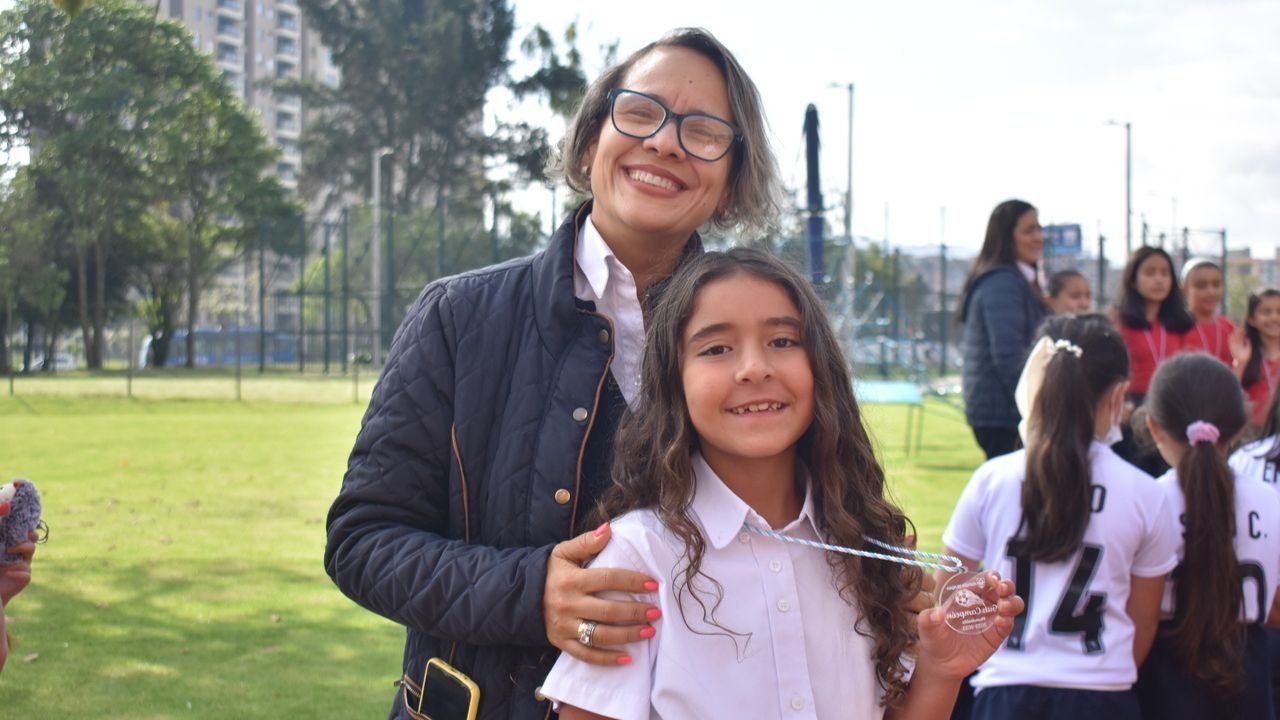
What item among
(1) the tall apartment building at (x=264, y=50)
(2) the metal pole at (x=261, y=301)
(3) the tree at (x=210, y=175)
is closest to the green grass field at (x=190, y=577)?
(3) the tree at (x=210, y=175)

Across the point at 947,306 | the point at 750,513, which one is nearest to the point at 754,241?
the point at 750,513

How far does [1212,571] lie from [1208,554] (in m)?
0.04

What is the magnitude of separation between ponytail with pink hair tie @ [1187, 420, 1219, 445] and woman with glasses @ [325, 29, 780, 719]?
5.90ft

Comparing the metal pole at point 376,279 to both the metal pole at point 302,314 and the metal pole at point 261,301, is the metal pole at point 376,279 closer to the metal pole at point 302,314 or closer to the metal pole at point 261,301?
the metal pole at point 302,314

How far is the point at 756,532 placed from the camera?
1.77m

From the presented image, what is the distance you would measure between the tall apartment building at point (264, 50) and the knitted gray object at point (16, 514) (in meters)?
7.39

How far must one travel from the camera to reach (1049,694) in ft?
9.50

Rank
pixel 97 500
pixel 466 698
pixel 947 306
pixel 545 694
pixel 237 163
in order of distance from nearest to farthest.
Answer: pixel 545 694, pixel 466 698, pixel 97 500, pixel 237 163, pixel 947 306

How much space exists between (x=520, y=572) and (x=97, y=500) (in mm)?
8637

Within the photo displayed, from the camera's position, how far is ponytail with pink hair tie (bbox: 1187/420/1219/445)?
10.5ft

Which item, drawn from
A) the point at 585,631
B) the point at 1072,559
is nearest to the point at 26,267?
the point at 1072,559

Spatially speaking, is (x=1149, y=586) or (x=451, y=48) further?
(x=451, y=48)

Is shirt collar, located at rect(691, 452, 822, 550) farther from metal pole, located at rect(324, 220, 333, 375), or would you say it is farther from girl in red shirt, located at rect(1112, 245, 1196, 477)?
metal pole, located at rect(324, 220, 333, 375)

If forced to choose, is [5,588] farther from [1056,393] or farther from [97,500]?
[97,500]
